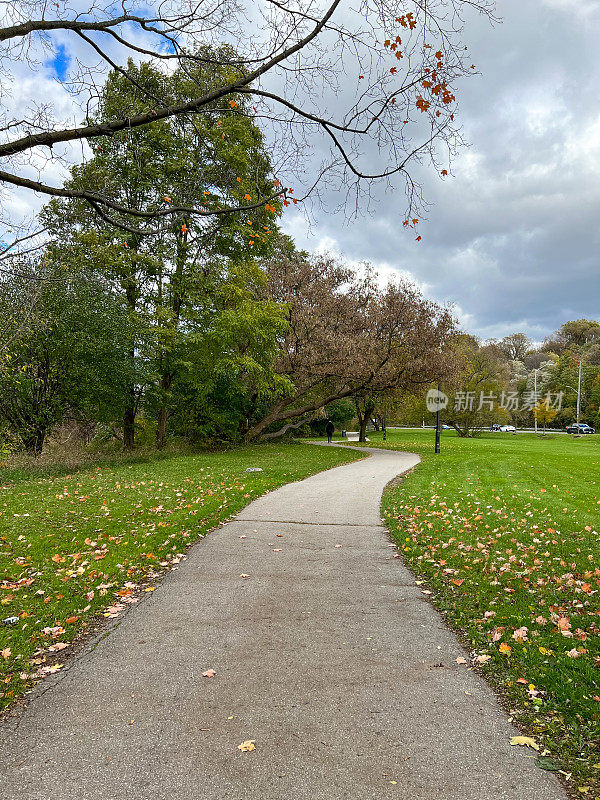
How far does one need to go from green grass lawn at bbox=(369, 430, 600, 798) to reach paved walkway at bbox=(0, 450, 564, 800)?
23cm

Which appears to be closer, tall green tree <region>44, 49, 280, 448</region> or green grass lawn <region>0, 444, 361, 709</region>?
green grass lawn <region>0, 444, 361, 709</region>

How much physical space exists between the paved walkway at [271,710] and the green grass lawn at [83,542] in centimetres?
41

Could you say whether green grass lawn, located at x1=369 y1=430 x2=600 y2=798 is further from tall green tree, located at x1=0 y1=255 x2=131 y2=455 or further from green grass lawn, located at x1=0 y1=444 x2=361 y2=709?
tall green tree, located at x1=0 y1=255 x2=131 y2=455

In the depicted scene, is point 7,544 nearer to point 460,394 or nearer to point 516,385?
point 460,394

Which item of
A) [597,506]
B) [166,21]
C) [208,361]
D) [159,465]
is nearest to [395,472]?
[597,506]

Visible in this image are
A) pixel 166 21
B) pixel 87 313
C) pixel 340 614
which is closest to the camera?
pixel 340 614

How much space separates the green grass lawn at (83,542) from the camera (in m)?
3.80

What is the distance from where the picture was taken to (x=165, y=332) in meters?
17.9

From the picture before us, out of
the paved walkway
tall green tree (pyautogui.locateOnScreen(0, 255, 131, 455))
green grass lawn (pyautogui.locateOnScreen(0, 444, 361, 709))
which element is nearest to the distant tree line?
tall green tree (pyautogui.locateOnScreen(0, 255, 131, 455))

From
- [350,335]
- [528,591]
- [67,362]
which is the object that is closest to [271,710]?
[528,591]

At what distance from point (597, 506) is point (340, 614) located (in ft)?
26.6

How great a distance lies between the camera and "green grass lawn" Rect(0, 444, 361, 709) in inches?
149

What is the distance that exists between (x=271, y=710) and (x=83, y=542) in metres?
4.52

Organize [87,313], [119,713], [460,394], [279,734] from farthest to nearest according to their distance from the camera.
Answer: [460,394] < [87,313] < [119,713] < [279,734]
